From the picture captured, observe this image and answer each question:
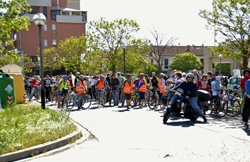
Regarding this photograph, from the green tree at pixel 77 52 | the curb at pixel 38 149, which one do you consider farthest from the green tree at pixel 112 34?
the curb at pixel 38 149

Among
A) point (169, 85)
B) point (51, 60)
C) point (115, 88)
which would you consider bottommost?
point (115, 88)

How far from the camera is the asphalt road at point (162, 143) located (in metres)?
6.20

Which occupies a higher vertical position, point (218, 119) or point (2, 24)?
point (2, 24)

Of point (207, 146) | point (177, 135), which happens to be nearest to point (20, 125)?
point (177, 135)

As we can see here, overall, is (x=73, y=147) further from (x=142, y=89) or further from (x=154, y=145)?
(x=142, y=89)

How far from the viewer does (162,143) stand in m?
→ 7.36

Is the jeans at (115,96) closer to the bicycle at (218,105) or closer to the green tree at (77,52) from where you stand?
the bicycle at (218,105)

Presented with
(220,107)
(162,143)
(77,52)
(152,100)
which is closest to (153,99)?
(152,100)

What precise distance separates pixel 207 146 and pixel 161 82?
8214 mm

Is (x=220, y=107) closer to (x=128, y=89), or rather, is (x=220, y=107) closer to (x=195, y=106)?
(x=195, y=106)

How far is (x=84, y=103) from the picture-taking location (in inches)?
684

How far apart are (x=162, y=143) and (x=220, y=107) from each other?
598cm

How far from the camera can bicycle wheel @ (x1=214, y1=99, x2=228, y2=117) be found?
12.2 m

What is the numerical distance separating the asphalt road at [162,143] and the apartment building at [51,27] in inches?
2312
